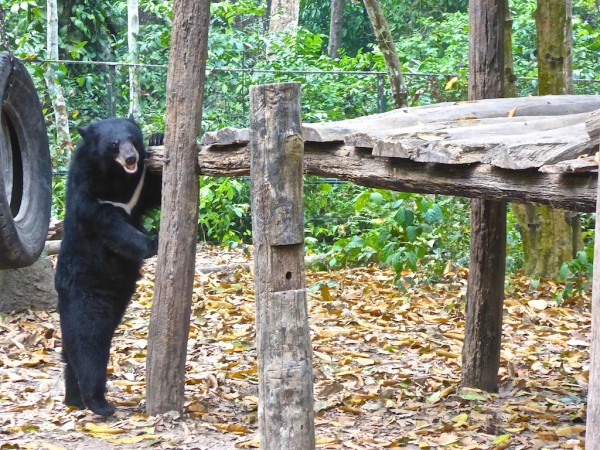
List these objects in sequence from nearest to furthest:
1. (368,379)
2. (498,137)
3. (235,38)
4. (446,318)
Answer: (498,137) < (368,379) < (446,318) < (235,38)

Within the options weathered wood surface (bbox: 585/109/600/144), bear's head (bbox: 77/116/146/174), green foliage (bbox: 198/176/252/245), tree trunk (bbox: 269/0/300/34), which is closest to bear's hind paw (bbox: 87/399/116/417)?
bear's head (bbox: 77/116/146/174)

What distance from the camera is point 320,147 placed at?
4141 mm

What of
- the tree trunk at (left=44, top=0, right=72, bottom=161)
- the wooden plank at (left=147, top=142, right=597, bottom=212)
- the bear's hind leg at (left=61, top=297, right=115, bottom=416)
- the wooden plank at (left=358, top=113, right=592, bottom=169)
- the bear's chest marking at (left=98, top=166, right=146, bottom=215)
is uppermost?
the tree trunk at (left=44, top=0, right=72, bottom=161)

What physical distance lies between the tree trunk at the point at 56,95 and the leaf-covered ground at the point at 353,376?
2.71 metres

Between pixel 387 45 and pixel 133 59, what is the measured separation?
13.8ft

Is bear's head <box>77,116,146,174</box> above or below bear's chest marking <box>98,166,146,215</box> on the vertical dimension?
above

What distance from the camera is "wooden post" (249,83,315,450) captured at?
3320 mm

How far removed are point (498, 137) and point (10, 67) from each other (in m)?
3.45

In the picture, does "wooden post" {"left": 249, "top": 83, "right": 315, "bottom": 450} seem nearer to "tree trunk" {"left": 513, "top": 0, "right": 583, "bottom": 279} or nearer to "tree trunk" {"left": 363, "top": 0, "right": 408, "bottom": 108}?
"tree trunk" {"left": 513, "top": 0, "right": 583, "bottom": 279}

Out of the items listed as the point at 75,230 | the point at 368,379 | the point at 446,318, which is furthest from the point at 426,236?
the point at 75,230

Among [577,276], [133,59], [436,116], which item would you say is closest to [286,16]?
[133,59]

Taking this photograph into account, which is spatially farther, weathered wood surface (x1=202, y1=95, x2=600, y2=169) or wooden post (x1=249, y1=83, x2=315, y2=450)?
wooden post (x1=249, y1=83, x2=315, y2=450)

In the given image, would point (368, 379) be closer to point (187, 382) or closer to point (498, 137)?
point (187, 382)

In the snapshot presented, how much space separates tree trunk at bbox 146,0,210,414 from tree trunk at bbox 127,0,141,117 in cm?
559
